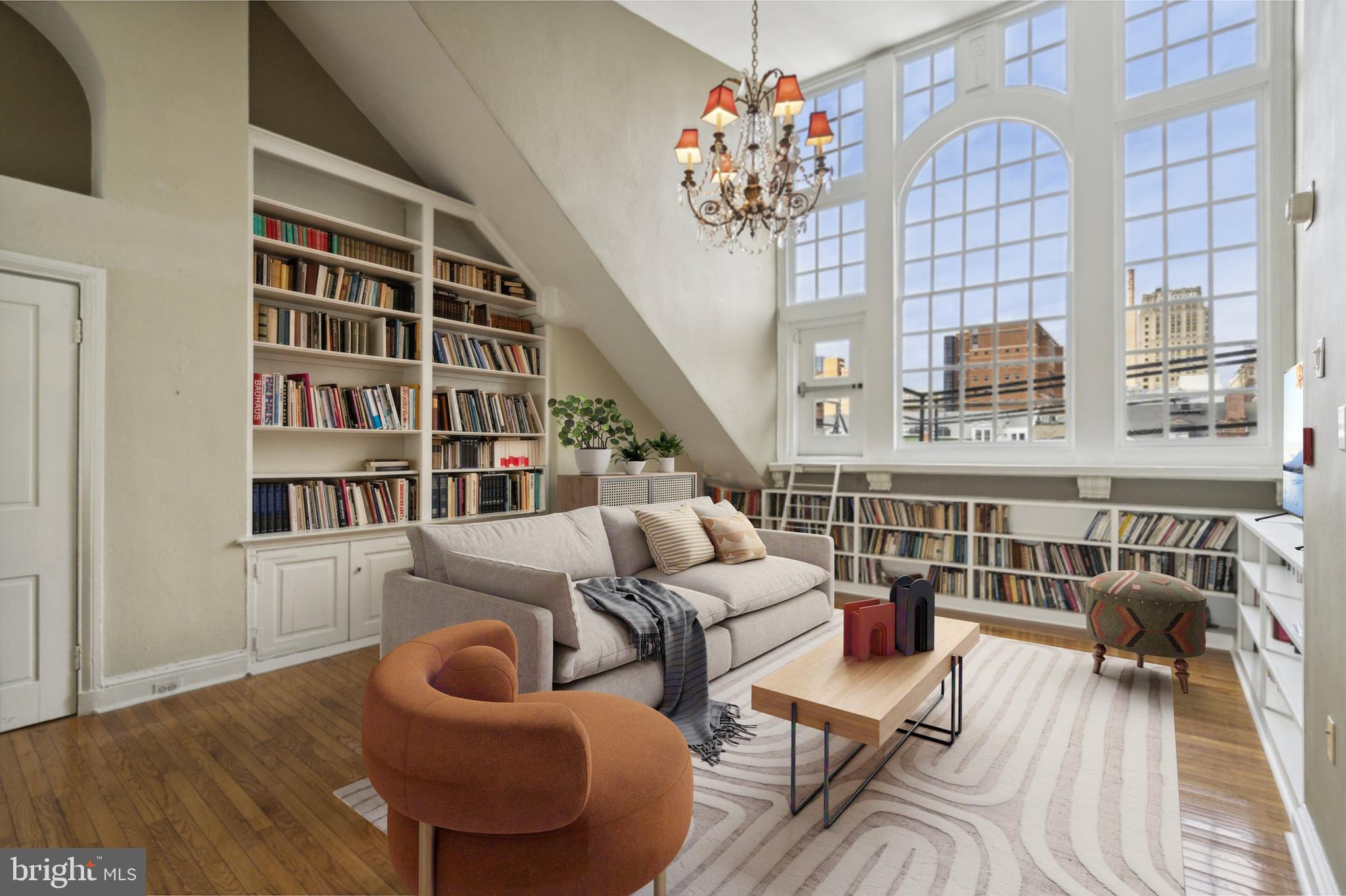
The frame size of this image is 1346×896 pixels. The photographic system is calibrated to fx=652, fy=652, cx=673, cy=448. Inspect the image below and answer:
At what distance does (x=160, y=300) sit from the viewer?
3.03 m

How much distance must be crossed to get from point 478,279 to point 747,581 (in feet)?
9.15

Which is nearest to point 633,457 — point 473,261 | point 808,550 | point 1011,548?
point 808,550

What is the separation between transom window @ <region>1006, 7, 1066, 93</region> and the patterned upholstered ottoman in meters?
3.50

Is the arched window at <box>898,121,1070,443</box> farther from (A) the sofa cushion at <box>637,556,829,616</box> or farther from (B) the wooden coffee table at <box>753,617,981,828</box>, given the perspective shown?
(B) the wooden coffee table at <box>753,617,981,828</box>

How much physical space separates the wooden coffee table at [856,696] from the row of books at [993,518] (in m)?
2.12

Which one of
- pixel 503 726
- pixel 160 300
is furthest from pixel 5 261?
pixel 503 726

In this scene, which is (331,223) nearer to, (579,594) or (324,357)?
(324,357)

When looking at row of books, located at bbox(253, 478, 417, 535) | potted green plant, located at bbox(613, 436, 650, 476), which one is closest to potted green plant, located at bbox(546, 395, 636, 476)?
potted green plant, located at bbox(613, 436, 650, 476)

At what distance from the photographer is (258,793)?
218 centimetres

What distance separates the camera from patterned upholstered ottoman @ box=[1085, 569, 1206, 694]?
2.98 metres

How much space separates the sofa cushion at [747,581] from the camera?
3.27 m

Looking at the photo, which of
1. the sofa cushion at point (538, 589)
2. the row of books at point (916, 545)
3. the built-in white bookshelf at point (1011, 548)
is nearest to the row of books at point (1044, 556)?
the built-in white bookshelf at point (1011, 548)

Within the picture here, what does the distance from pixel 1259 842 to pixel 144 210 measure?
15.8 feet

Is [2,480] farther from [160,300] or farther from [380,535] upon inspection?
[380,535]
